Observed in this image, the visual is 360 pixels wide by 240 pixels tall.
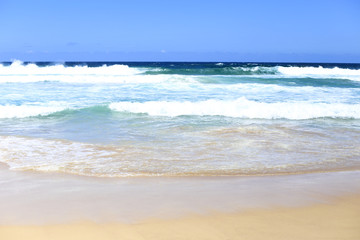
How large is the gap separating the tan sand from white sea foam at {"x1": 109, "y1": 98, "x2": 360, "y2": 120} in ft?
21.1

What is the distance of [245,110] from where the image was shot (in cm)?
995

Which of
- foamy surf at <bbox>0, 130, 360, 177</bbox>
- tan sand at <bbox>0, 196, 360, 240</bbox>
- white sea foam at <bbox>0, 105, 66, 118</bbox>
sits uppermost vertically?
white sea foam at <bbox>0, 105, 66, 118</bbox>

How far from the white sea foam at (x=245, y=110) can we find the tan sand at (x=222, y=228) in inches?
254

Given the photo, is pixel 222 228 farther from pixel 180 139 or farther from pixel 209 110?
pixel 209 110

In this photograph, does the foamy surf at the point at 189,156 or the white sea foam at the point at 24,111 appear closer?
the foamy surf at the point at 189,156

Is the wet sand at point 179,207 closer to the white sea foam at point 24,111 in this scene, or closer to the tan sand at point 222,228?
the tan sand at point 222,228

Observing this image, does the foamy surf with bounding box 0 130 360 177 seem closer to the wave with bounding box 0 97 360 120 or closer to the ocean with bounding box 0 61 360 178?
the ocean with bounding box 0 61 360 178

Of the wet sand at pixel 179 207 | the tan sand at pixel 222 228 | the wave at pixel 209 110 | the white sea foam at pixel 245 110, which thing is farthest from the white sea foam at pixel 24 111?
the tan sand at pixel 222 228

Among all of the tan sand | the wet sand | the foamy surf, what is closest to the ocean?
the foamy surf

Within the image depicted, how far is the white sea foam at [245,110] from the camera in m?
9.52

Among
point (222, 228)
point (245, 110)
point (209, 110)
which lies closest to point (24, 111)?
point (209, 110)

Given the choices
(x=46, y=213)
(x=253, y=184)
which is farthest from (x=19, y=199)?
(x=253, y=184)

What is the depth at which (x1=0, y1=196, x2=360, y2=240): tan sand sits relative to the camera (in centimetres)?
273

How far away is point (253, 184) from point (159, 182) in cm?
105
